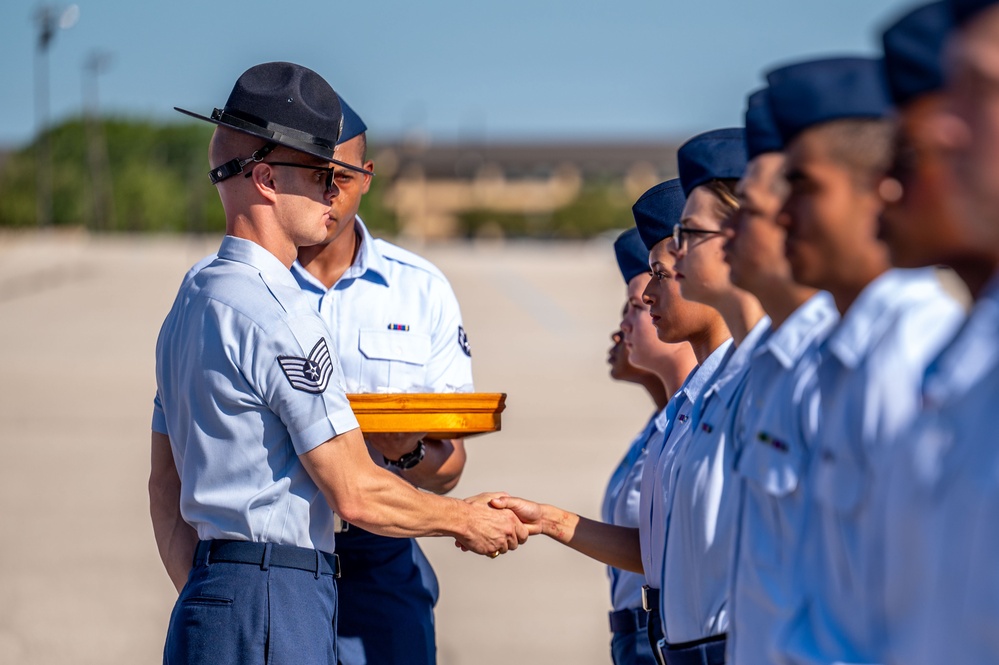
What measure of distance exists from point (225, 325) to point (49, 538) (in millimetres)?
8178

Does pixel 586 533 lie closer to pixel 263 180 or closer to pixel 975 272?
pixel 263 180

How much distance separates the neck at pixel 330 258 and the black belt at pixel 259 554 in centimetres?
148

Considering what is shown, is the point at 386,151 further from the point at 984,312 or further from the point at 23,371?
the point at 984,312

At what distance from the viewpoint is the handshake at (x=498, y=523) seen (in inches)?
150

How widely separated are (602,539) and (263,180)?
1.40 meters

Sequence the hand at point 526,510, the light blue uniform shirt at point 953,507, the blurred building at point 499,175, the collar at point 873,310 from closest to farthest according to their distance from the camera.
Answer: the light blue uniform shirt at point 953,507 → the collar at point 873,310 → the hand at point 526,510 → the blurred building at point 499,175

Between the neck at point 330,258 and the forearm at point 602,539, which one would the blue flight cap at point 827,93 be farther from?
the neck at point 330,258

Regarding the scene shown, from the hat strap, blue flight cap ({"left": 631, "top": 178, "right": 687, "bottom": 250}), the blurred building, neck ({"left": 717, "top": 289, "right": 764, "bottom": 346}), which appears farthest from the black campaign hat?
the blurred building

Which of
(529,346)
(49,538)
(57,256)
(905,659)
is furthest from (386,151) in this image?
(905,659)

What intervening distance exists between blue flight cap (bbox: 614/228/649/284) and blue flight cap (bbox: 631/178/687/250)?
66cm

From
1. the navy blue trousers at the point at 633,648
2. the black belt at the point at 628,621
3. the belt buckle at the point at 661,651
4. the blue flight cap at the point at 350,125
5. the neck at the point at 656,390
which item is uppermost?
the blue flight cap at the point at 350,125

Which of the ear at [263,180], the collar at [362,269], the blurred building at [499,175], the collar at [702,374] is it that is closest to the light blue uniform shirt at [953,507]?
the collar at [702,374]

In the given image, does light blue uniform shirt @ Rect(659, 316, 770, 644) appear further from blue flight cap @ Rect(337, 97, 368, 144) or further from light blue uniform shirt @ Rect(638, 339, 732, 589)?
blue flight cap @ Rect(337, 97, 368, 144)

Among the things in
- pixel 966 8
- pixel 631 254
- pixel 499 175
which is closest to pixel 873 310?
pixel 966 8
